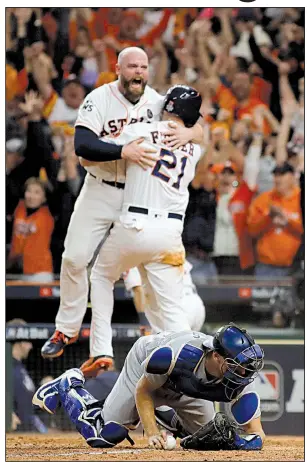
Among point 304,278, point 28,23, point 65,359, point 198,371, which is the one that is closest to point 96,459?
point 198,371

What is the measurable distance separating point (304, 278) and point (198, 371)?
4655 mm

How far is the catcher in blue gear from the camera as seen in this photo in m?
5.16

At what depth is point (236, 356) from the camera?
5062mm

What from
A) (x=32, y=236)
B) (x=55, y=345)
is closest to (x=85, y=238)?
(x=55, y=345)

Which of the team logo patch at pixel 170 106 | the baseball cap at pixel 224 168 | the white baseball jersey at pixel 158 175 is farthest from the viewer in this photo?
the baseball cap at pixel 224 168

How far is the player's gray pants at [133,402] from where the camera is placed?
18.5 feet

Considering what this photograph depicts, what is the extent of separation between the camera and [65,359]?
31.0 feet

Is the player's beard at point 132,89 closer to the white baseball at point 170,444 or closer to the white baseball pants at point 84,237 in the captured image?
the white baseball pants at point 84,237

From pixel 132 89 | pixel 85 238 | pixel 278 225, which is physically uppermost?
pixel 132 89

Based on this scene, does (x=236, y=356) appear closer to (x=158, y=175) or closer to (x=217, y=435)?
(x=217, y=435)

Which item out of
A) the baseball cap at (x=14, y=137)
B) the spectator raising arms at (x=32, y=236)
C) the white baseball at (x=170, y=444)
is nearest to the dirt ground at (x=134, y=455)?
the white baseball at (x=170, y=444)

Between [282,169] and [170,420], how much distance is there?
4627 mm

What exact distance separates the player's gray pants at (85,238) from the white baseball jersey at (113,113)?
130mm

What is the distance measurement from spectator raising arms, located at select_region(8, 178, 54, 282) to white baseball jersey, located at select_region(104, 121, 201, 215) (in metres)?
3.16
